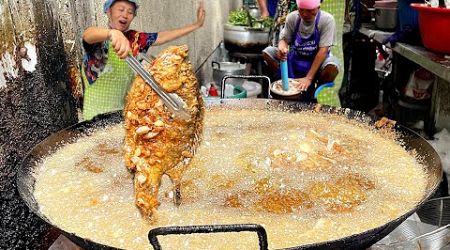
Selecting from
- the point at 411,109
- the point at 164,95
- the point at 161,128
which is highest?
the point at 164,95

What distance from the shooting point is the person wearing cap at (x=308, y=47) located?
587cm

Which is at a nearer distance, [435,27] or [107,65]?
[107,65]

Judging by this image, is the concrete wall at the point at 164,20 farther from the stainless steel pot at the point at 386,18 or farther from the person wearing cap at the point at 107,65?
the stainless steel pot at the point at 386,18

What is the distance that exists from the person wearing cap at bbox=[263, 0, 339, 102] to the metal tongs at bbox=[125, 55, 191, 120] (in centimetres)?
396

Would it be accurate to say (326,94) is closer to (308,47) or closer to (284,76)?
(308,47)

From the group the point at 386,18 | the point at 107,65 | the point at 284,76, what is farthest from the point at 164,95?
the point at 386,18

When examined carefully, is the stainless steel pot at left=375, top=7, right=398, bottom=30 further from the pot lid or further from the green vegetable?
the pot lid

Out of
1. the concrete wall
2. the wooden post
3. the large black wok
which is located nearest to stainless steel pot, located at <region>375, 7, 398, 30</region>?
the concrete wall

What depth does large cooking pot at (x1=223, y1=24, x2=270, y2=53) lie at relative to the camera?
7.79 metres

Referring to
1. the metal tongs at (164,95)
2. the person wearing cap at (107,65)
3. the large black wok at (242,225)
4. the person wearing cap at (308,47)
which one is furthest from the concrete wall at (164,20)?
the metal tongs at (164,95)

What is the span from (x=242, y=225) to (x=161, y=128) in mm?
652

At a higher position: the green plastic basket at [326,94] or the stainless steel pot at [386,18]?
the stainless steel pot at [386,18]

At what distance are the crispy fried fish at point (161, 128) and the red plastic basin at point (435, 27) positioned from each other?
3.25 m

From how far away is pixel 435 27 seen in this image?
179 inches
